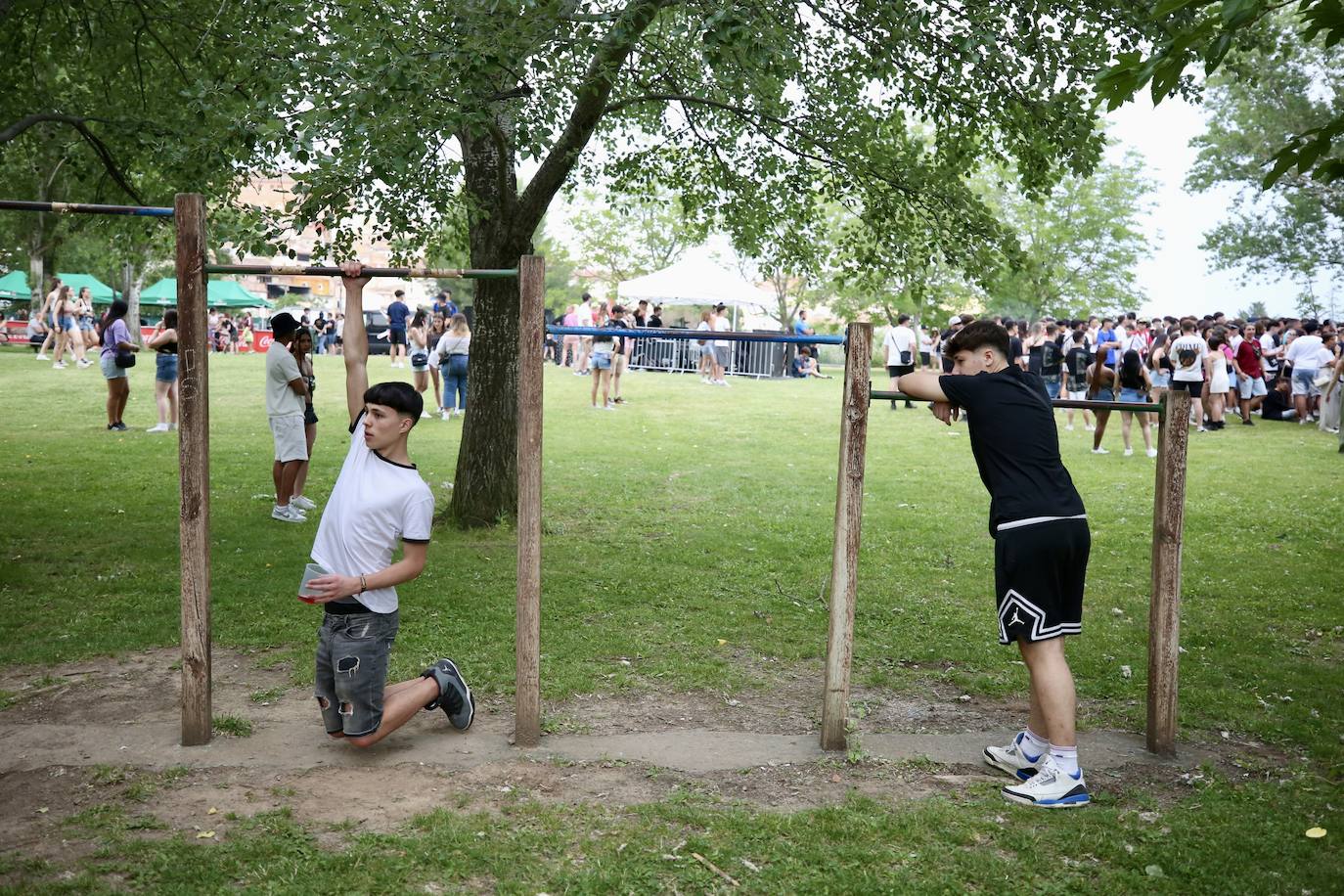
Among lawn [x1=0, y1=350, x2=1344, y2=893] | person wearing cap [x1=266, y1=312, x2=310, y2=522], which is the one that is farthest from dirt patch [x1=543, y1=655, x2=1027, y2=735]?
person wearing cap [x1=266, y1=312, x2=310, y2=522]

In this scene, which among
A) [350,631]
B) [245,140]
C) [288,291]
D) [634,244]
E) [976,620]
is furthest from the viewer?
[288,291]

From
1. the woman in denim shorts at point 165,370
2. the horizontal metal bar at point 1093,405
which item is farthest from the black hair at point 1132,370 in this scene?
the woman in denim shorts at point 165,370

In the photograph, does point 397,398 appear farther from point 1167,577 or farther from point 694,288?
point 694,288

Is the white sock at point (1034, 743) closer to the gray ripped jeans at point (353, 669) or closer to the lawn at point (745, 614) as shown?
the lawn at point (745, 614)

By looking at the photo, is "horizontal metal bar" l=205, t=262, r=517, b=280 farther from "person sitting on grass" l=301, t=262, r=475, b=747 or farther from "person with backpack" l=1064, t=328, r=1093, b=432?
"person with backpack" l=1064, t=328, r=1093, b=432

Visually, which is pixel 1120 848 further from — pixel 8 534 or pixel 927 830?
pixel 8 534

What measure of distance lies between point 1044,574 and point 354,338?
3212 mm

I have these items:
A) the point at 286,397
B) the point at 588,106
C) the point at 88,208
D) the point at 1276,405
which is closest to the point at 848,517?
the point at 88,208

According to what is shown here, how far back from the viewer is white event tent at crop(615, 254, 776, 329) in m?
30.6

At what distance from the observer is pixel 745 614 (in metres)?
7.98

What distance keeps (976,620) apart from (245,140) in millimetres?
5491

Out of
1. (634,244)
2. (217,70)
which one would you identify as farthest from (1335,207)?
(217,70)

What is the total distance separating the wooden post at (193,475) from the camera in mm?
5266

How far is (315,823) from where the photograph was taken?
4.49 metres
